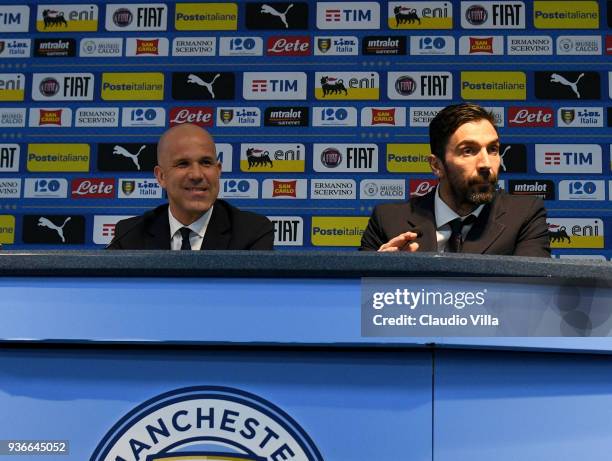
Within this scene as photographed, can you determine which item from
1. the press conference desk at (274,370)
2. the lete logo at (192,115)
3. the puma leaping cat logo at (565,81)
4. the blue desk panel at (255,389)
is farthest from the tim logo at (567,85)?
the blue desk panel at (255,389)

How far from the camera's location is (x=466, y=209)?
221 centimetres

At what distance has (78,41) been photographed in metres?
4.17

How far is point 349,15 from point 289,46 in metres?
0.34

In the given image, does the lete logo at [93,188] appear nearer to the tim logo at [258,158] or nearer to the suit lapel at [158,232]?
the tim logo at [258,158]

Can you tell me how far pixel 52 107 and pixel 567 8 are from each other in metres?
2.63

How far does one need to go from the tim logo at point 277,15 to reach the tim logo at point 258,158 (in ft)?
2.12

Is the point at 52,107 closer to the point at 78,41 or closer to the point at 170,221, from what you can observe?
the point at 78,41

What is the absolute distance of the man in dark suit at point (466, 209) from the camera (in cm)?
209

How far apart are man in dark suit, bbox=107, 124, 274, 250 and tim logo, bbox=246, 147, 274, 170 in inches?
60.4

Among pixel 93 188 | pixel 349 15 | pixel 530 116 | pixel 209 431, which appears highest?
pixel 349 15

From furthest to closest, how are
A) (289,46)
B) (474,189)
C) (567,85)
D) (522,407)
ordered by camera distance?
1. (289,46)
2. (567,85)
3. (474,189)
4. (522,407)

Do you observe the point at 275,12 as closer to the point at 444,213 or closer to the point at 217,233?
the point at 217,233

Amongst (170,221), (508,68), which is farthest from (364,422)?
(508,68)

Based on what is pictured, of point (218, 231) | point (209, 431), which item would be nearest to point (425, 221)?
point (218, 231)
